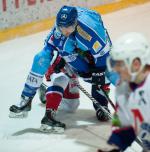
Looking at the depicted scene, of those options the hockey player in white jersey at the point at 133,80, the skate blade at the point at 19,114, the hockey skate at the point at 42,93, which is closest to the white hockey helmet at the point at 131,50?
the hockey player in white jersey at the point at 133,80

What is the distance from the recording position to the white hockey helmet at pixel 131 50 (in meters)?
1.81

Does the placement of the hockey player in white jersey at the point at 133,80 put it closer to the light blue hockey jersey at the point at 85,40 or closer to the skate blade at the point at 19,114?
the light blue hockey jersey at the point at 85,40

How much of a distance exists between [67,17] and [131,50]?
2.92 ft

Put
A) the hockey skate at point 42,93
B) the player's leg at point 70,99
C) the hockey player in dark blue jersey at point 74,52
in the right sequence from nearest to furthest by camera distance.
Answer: the hockey player in dark blue jersey at point 74,52
the player's leg at point 70,99
the hockey skate at point 42,93

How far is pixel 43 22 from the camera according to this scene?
4.86m

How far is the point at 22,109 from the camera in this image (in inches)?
115

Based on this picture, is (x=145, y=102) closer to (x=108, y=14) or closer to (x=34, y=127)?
(x=34, y=127)

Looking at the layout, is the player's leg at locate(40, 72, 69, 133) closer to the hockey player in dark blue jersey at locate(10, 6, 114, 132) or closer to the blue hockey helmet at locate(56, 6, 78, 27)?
the hockey player in dark blue jersey at locate(10, 6, 114, 132)

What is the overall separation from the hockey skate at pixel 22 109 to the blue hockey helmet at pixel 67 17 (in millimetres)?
458

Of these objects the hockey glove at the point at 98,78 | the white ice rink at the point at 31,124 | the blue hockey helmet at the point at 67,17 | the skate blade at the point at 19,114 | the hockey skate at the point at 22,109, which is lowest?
the white ice rink at the point at 31,124

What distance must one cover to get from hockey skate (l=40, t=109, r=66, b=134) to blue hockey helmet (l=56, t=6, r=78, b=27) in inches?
18.5

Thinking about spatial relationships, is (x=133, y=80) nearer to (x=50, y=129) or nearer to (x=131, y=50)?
(x=131, y=50)

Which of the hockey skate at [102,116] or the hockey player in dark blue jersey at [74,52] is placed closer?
the hockey player in dark blue jersey at [74,52]

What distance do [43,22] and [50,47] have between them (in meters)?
2.03
